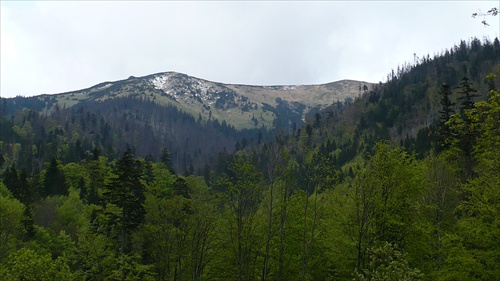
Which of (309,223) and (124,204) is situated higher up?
(124,204)

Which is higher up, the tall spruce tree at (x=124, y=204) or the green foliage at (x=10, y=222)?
the tall spruce tree at (x=124, y=204)

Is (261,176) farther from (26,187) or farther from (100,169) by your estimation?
(100,169)

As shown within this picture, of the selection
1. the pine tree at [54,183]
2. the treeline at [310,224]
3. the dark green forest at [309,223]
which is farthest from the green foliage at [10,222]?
the pine tree at [54,183]

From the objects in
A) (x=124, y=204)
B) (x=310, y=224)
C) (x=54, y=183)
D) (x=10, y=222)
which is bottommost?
(x=10, y=222)

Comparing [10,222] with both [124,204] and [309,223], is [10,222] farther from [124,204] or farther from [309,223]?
[309,223]

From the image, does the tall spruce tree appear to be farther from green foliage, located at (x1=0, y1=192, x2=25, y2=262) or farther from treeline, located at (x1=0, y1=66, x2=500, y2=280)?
green foliage, located at (x1=0, y1=192, x2=25, y2=262)

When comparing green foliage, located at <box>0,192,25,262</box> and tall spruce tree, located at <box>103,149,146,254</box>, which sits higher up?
tall spruce tree, located at <box>103,149,146,254</box>

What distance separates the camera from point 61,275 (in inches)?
1088

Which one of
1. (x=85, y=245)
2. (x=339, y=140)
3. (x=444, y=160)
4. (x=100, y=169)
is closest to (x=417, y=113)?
(x=339, y=140)

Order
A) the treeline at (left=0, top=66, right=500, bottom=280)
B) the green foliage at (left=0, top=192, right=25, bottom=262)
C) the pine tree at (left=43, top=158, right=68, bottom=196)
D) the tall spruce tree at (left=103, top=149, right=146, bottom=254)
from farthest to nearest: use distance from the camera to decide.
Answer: the pine tree at (left=43, top=158, right=68, bottom=196) → the green foliage at (left=0, top=192, right=25, bottom=262) → the tall spruce tree at (left=103, top=149, right=146, bottom=254) → the treeline at (left=0, top=66, right=500, bottom=280)

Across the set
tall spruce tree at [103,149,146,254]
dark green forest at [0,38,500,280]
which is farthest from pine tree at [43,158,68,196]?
tall spruce tree at [103,149,146,254]

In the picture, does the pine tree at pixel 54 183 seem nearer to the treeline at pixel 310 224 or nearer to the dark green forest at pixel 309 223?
the dark green forest at pixel 309 223

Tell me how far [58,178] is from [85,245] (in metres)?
62.9

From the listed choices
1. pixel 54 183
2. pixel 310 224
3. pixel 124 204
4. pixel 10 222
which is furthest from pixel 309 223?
pixel 54 183
